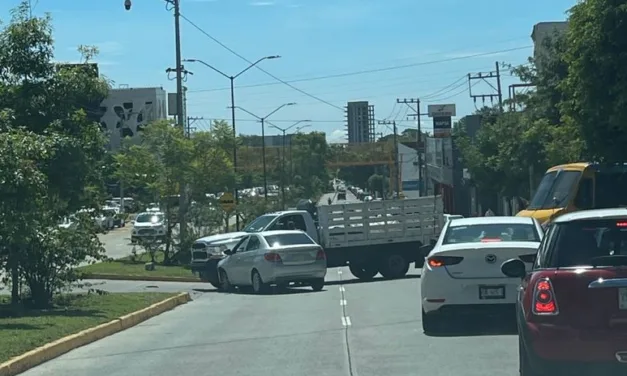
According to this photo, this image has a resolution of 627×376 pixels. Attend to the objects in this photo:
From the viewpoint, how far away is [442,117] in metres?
102

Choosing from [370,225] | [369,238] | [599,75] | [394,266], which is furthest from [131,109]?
[599,75]

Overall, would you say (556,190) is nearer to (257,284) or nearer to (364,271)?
(257,284)

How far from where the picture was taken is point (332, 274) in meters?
35.4

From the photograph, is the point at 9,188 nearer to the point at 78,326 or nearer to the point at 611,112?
the point at 78,326

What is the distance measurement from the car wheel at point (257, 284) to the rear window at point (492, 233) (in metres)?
12.0

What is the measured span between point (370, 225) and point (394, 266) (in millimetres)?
1431

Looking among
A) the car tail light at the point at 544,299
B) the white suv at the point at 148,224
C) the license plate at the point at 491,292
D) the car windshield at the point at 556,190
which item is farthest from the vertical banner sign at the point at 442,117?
the car tail light at the point at 544,299

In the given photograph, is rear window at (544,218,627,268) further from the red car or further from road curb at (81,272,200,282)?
road curb at (81,272,200,282)

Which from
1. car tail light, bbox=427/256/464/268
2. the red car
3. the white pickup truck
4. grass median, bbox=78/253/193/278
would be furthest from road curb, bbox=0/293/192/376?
grass median, bbox=78/253/193/278

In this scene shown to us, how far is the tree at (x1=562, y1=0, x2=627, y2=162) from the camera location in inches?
739

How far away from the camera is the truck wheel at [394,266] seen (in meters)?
30.2

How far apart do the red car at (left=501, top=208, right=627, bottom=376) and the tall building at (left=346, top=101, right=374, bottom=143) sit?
549ft

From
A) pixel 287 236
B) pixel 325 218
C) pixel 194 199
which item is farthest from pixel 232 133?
pixel 287 236

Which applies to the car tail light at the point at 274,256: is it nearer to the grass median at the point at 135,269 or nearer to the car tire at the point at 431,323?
the grass median at the point at 135,269
